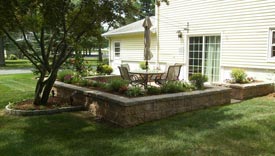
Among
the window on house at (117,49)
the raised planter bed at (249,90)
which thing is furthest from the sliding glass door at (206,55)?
the window on house at (117,49)

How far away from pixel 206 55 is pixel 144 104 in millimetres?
6426

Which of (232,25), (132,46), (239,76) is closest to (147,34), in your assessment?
(239,76)

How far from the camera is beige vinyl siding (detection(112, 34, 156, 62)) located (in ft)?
50.6

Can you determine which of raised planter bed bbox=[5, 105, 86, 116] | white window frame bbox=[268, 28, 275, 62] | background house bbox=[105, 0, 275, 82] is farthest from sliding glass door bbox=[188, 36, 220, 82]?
raised planter bed bbox=[5, 105, 86, 116]

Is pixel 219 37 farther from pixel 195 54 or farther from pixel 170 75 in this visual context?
pixel 170 75

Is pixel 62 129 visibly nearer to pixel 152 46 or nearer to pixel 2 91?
Result: pixel 2 91

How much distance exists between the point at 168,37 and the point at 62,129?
902 cm

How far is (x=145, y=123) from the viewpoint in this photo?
5773mm

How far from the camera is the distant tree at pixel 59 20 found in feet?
21.1

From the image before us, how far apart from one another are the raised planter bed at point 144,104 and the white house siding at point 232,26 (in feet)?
9.35

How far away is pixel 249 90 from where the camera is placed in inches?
333

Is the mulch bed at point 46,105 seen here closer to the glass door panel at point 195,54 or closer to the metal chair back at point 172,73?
the metal chair back at point 172,73

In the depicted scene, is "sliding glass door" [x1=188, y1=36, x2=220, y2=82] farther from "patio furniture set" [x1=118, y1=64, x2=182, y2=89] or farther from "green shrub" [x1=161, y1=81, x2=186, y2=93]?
"green shrub" [x1=161, y1=81, x2=186, y2=93]

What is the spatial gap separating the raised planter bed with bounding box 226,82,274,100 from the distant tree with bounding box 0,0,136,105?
424 centimetres
